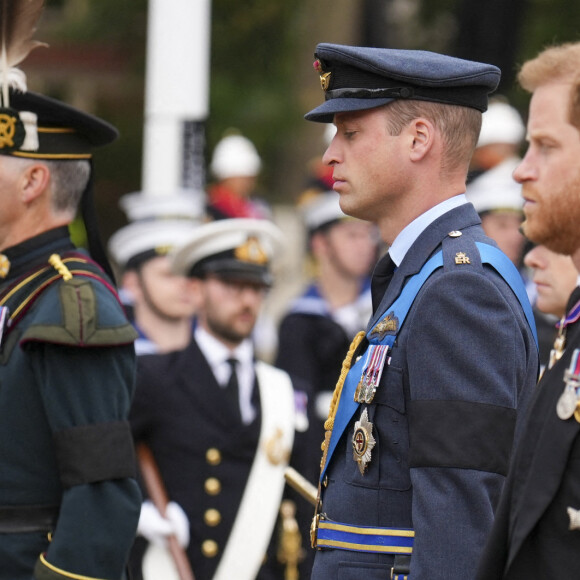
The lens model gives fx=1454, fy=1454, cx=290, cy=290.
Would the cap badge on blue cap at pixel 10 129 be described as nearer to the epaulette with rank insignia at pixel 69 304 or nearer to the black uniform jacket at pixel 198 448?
the epaulette with rank insignia at pixel 69 304

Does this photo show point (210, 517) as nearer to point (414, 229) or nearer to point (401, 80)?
point (414, 229)

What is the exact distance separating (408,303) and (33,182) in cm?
140

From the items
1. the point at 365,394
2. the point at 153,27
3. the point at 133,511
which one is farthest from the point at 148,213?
the point at 365,394

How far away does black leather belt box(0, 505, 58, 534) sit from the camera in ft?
13.2

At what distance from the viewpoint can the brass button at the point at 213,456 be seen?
5.88 m

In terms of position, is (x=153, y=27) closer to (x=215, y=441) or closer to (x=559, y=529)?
(x=215, y=441)

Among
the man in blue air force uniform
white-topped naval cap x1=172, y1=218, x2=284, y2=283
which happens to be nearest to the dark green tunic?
the man in blue air force uniform

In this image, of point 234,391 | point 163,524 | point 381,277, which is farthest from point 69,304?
point 234,391

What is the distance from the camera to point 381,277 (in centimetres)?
383

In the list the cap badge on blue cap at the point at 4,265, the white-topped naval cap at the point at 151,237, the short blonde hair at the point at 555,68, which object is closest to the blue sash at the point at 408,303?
the short blonde hair at the point at 555,68

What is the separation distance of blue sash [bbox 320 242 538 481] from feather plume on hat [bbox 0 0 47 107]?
1.52 m

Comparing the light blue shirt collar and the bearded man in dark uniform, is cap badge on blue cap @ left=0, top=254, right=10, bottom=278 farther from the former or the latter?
the bearded man in dark uniform

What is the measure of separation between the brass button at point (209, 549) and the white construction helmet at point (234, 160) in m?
6.94

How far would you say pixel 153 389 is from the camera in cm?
595
